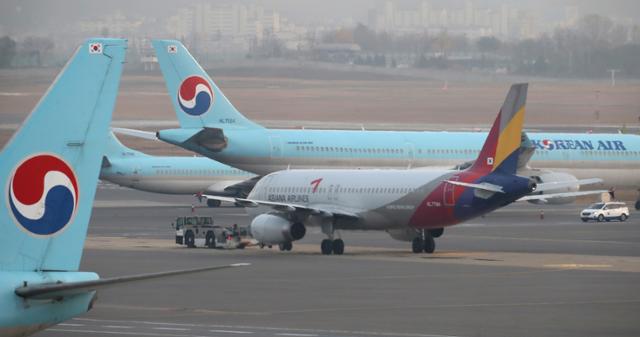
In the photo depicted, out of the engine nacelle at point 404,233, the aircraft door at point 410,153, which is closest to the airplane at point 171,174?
the aircraft door at point 410,153

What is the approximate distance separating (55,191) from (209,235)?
1263 inches

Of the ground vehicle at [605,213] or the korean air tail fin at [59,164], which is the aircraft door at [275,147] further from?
the korean air tail fin at [59,164]

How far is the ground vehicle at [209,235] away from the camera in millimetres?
43344

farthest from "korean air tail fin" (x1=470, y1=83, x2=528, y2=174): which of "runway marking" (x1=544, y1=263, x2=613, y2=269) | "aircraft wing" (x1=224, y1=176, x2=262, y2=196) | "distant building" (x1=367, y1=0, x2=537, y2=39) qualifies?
"distant building" (x1=367, y1=0, x2=537, y2=39)

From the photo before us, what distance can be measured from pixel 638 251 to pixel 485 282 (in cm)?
1139

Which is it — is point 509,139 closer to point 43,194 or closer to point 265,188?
point 265,188

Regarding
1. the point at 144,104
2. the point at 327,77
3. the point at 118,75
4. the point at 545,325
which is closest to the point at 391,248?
the point at 545,325

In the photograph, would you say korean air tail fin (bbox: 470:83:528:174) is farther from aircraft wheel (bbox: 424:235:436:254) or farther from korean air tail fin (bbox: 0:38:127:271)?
korean air tail fin (bbox: 0:38:127:271)

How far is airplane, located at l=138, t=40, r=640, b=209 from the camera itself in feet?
200

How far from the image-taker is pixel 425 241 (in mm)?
40438

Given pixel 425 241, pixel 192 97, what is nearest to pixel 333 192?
pixel 425 241

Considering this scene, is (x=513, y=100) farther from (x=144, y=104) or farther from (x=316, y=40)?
(x=316, y=40)

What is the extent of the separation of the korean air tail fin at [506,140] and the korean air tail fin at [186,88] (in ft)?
80.8

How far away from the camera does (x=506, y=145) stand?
127 ft
